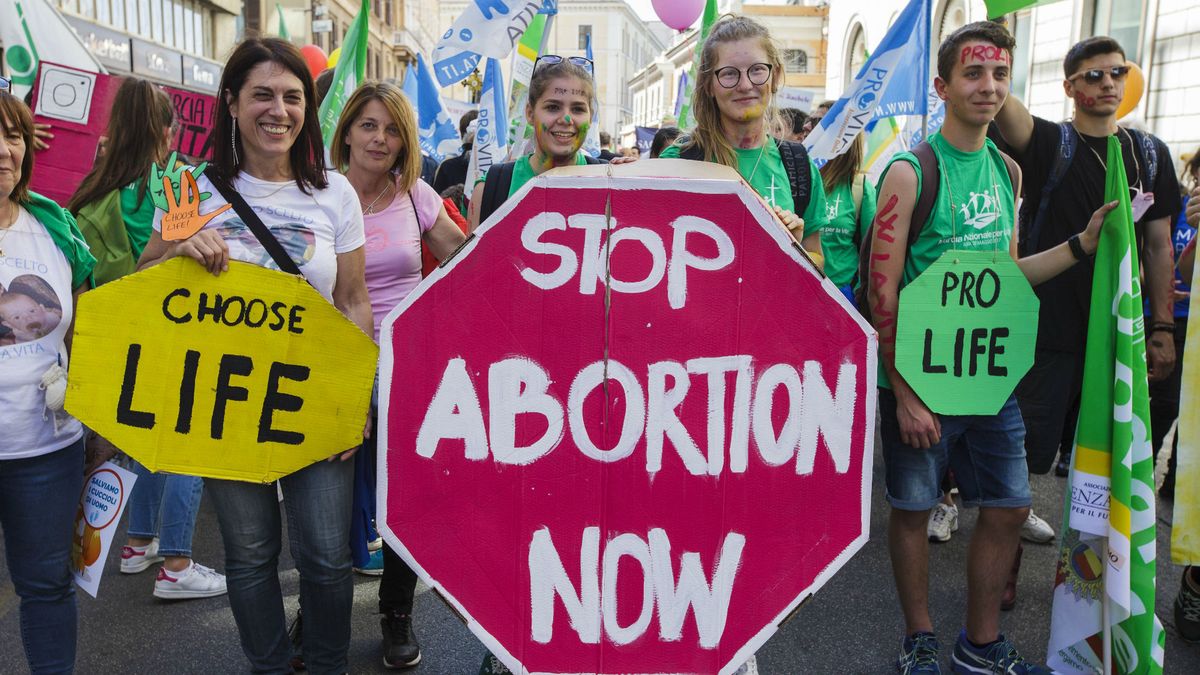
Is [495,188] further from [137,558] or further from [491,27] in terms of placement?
[491,27]

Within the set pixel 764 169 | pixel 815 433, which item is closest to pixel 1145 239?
pixel 764 169

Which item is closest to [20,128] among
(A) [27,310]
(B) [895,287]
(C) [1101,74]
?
(A) [27,310]

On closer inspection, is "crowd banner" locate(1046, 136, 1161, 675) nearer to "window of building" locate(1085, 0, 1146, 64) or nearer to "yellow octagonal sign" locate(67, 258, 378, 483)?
"yellow octagonal sign" locate(67, 258, 378, 483)

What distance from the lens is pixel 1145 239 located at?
11.9 feet

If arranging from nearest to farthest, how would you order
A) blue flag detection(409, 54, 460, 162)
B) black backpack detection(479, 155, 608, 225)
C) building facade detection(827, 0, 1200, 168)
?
black backpack detection(479, 155, 608, 225)
blue flag detection(409, 54, 460, 162)
building facade detection(827, 0, 1200, 168)

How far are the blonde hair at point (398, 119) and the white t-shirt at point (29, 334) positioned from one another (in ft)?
3.50

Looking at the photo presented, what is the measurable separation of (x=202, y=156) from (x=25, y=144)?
10.7 feet

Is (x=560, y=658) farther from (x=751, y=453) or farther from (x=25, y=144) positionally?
(x=25, y=144)

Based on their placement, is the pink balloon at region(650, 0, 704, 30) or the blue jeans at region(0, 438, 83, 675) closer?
the blue jeans at region(0, 438, 83, 675)

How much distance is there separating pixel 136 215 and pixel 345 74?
7.73ft

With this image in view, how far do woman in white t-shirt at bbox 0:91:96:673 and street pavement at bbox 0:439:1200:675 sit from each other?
0.77 metres

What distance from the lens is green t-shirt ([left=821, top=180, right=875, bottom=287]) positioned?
184 inches

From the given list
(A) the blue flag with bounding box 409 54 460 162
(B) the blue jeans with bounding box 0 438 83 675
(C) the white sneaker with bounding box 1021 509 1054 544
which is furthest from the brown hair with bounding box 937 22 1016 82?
(A) the blue flag with bounding box 409 54 460 162

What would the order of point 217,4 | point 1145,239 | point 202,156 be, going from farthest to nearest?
1. point 217,4
2. point 202,156
3. point 1145,239
